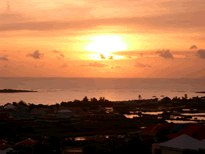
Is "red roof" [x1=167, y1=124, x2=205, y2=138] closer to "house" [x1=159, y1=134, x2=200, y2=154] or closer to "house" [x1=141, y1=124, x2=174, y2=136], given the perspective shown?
"house" [x1=141, y1=124, x2=174, y2=136]

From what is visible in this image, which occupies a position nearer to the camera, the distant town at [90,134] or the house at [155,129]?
the distant town at [90,134]

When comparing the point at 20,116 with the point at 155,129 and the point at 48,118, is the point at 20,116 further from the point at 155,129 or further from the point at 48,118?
the point at 155,129

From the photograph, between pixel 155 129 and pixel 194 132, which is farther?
pixel 155 129

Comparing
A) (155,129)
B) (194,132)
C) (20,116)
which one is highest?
(20,116)

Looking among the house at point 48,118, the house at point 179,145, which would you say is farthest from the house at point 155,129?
the house at point 48,118

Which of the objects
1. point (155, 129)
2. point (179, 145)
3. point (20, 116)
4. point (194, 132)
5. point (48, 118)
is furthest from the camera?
point (48, 118)

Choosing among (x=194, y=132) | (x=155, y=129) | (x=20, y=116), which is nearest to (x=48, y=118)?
(x=20, y=116)

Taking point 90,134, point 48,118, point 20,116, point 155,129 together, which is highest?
point 20,116

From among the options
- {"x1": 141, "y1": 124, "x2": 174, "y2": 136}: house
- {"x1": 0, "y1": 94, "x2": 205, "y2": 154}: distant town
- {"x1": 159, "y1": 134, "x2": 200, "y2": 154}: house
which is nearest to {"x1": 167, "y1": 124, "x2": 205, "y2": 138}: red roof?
{"x1": 0, "y1": 94, "x2": 205, "y2": 154}: distant town

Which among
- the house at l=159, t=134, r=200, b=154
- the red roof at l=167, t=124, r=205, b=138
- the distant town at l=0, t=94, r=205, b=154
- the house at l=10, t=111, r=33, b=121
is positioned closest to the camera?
the house at l=159, t=134, r=200, b=154

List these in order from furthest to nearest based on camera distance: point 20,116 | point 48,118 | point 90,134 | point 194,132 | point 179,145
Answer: point 48,118 < point 20,116 < point 90,134 < point 194,132 < point 179,145

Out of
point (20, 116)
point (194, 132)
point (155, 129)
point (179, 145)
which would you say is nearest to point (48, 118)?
point (20, 116)

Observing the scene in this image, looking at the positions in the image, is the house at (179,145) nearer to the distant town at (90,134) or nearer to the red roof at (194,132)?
the distant town at (90,134)

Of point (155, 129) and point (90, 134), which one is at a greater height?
point (155, 129)
